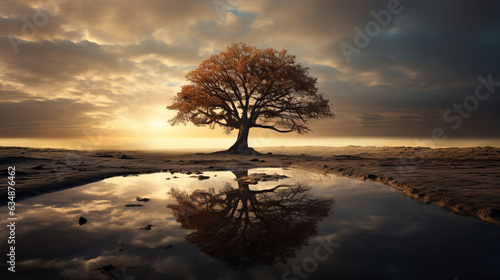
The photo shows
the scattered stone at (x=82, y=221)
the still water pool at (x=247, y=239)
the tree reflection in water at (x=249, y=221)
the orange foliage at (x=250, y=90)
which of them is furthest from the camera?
the orange foliage at (x=250, y=90)

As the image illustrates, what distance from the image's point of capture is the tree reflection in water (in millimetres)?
2963

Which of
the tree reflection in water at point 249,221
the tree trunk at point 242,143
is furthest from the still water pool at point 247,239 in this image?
the tree trunk at point 242,143

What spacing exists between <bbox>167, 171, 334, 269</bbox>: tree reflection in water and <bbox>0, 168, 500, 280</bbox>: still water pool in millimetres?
17

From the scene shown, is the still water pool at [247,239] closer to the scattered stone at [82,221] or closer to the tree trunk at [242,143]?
the scattered stone at [82,221]

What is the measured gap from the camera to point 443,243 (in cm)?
321

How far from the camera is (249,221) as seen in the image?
13.5 ft

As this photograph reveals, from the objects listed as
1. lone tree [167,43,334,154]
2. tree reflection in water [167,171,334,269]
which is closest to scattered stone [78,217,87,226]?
tree reflection in water [167,171,334,269]

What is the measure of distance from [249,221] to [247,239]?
0.79 metres

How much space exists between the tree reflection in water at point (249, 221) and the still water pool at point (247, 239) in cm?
2

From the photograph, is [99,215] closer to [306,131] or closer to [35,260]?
[35,260]

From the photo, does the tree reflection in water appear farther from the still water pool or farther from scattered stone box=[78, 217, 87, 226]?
scattered stone box=[78, 217, 87, 226]

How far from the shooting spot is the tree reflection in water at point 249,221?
117 inches

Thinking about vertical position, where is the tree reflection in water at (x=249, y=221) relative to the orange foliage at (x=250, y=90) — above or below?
below

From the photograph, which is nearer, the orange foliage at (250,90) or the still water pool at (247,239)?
the still water pool at (247,239)
